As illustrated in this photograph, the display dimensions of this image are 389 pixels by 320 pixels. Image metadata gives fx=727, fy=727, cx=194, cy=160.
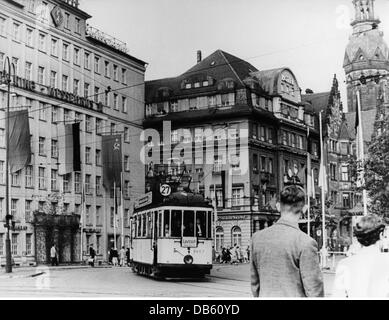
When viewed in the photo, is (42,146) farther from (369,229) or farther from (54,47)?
(369,229)

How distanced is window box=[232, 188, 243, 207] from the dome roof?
4685mm

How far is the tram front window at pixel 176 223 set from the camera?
16562mm

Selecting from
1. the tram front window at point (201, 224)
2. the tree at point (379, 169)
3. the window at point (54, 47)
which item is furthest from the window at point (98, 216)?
the tree at point (379, 169)

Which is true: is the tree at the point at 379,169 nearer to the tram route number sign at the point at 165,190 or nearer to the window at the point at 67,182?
the tram route number sign at the point at 165,190

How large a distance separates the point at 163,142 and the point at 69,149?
1.88 metres

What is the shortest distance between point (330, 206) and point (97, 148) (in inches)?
266

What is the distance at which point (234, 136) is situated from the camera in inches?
615

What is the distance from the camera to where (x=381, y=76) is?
50.8ft

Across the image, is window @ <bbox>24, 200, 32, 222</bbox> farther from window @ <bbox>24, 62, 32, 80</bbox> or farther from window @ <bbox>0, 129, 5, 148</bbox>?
window @ <bbox>24, 62, 32, 80</bbox>

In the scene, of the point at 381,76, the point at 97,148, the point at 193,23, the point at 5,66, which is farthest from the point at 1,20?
the point at 381,76

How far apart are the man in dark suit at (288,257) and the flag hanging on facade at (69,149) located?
921cm

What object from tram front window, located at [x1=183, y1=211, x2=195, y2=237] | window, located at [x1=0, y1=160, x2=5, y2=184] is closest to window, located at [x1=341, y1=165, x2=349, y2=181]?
tram front window, located at [x1=183, y1=211, x2=195, y2=237]

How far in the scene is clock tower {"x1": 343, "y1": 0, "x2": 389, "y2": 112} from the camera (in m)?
10.5

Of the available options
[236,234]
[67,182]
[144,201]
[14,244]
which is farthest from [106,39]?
[236,234]
